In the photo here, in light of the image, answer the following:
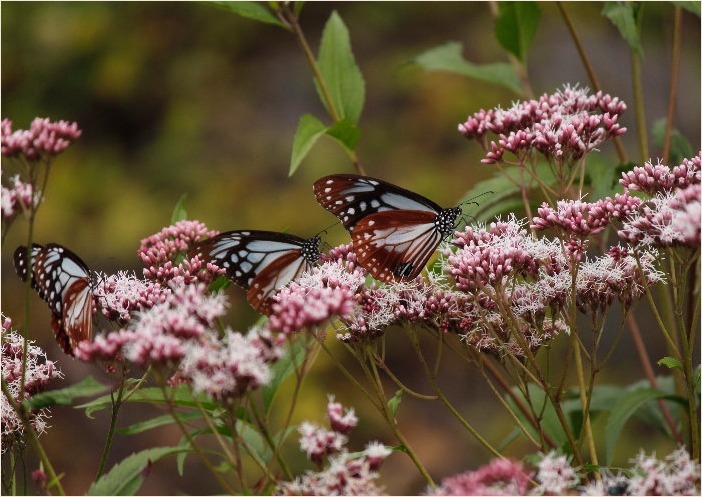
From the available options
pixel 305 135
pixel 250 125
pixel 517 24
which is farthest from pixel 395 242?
pixel 250 125

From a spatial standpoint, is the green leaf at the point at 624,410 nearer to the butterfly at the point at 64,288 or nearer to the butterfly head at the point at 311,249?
the butterfly head at the point at 311,249

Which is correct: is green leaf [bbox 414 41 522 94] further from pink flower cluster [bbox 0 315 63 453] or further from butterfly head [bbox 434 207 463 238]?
pink flower cluster [bbox 0 315 63 453]

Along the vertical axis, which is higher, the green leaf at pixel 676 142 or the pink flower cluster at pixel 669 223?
the green leaf at pixel 676 142

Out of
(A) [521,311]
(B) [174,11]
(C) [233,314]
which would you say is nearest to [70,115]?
(B) [174,11]

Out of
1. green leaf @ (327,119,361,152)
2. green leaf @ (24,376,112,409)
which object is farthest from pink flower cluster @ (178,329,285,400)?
green leaf @ (327,119,361,152)

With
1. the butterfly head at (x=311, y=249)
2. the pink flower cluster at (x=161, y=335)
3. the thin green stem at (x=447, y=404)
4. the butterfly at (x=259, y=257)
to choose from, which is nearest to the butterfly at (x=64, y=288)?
the butterfly at (x=259, y=257)

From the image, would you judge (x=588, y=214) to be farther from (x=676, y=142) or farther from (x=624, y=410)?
(x=676, y=142)
